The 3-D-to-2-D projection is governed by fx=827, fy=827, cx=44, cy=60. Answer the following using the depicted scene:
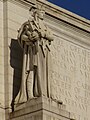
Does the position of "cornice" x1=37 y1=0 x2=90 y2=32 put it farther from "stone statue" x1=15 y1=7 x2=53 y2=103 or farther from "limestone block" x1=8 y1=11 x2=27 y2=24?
"stone statue" x1=15 y1=7 x2=53 y2=103

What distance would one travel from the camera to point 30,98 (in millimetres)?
23953

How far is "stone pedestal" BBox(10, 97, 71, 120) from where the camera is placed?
23.3 m

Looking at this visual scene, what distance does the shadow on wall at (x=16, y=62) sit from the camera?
25172mm

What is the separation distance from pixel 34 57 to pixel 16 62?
1.13m

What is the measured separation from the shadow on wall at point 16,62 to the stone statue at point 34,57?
62 cm

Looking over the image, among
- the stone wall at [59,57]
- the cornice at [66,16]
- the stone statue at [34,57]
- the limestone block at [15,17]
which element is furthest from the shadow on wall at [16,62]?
the cornice at [66,16]

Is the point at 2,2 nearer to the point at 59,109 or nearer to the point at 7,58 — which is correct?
the point at 7,58

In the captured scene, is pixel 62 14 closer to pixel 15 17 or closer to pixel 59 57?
pixel 59 57

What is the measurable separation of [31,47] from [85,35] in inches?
177

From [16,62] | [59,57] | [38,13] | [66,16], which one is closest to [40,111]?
[16,62]

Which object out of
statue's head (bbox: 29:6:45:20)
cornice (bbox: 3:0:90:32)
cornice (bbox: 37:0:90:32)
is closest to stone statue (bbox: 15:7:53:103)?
statue's head (bbox: 29:6:45:20)

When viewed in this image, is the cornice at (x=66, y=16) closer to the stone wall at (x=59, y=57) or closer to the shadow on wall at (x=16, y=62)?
the stone wall at (x=59, y=57)

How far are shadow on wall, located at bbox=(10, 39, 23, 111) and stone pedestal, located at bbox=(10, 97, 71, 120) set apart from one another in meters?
1.22

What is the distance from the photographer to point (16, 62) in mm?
25375
